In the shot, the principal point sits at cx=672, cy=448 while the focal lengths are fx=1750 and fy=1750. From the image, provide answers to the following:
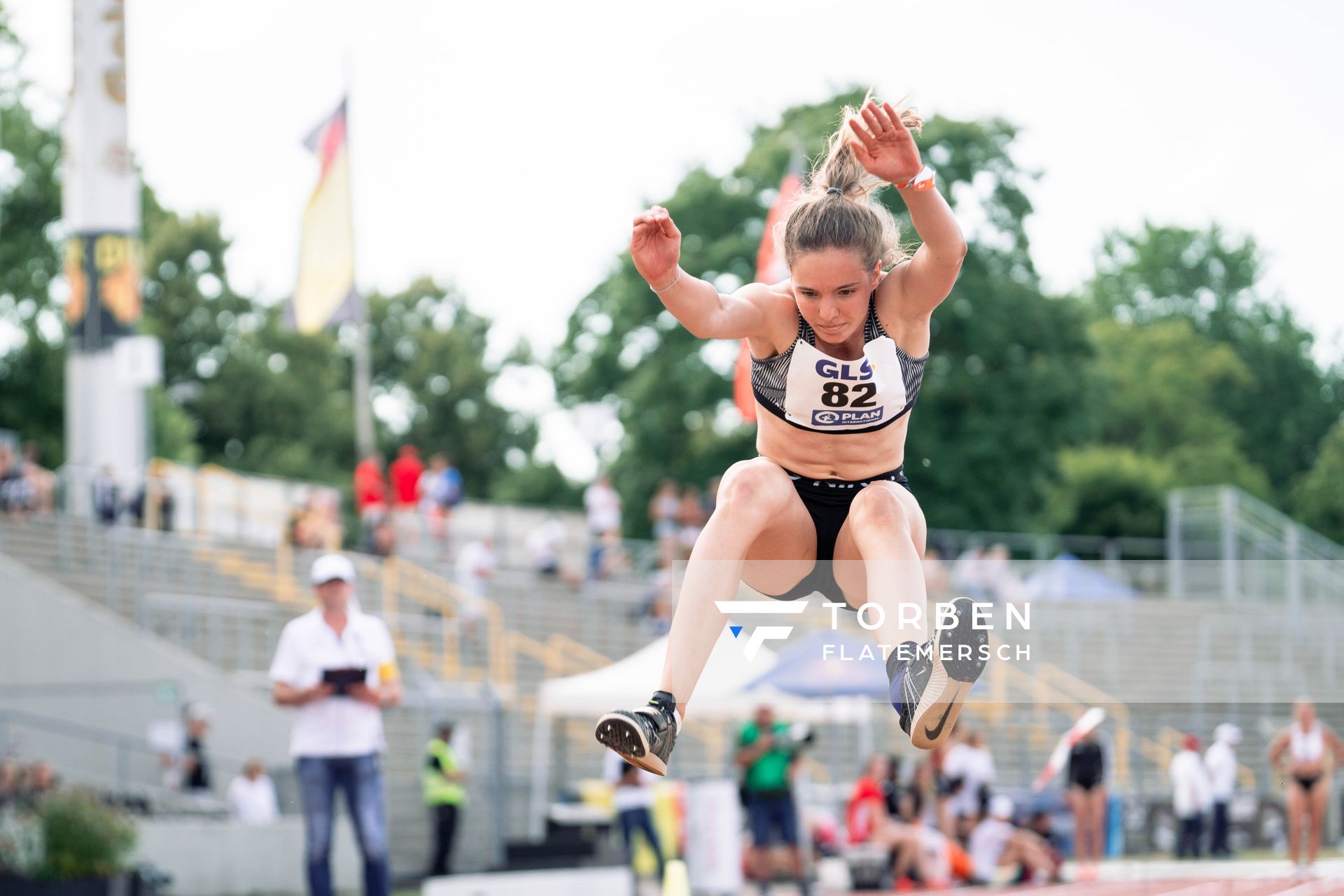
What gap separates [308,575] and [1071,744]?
1002 centimetres

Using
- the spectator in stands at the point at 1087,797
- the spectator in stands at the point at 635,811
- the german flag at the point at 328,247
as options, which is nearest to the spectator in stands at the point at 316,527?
the german flag at the point at 328,247

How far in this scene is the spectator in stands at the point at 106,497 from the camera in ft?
73.2

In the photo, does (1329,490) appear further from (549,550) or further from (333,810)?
(333,810)

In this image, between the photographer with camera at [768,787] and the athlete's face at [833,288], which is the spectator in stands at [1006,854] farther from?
the athlete's face at [833,288]

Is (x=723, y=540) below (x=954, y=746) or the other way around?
the other way around

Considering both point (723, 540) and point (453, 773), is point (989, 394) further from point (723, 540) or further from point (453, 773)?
point (723, 540)

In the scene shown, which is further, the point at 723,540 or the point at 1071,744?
the point at 1071,744

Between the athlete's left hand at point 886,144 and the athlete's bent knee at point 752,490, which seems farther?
the athlete's bent knee at point 752,490

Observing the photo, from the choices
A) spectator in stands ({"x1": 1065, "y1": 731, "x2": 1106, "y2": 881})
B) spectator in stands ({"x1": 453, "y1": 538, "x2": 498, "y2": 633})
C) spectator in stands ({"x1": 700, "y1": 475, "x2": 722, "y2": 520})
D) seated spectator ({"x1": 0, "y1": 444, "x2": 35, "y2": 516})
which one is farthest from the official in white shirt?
seated spectator ({"x1": 0, "y1": 444, "x2": 35, "y2": 516})

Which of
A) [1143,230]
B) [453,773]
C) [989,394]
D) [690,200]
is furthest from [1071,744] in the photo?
[1143,230]

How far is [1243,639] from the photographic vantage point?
1014 inches

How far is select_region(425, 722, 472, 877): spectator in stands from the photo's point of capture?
551 inches

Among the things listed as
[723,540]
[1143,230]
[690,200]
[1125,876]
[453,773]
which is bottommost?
[1125,876]

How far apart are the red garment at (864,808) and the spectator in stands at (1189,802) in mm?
3687
